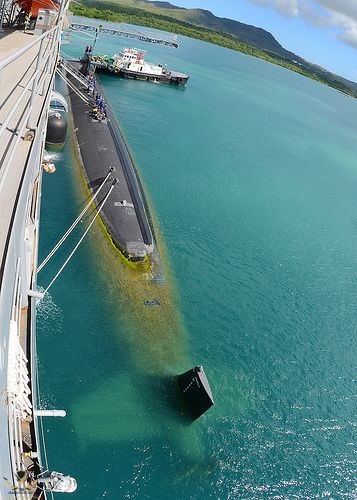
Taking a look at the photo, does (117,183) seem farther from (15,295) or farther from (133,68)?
(133,68)

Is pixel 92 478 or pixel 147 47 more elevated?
pixel 147 47

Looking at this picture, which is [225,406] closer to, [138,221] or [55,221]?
[138,221]

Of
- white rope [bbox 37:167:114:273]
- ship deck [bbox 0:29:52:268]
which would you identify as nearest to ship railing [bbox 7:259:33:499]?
ship deck [bbox 0:29:52:268]

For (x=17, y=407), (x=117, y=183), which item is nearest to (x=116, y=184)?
(x=117, y=183)

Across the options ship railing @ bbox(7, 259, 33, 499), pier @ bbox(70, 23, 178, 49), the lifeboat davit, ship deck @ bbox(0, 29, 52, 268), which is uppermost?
pier @ bbox(70, 23, 178, 49)

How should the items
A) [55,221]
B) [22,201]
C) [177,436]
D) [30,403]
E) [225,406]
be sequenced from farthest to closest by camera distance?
1. [55,221]
2. [225,406]
3. [177,436]
4. [22,201]
5. [30,403]

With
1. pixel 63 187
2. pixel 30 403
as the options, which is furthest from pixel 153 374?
pixel 63 187

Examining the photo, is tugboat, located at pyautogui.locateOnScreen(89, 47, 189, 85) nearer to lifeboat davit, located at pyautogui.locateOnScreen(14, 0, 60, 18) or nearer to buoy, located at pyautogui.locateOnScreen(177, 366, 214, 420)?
lifeboat davit, located at pyautogui.locateOnScreen(14, 0, 60, 18)
